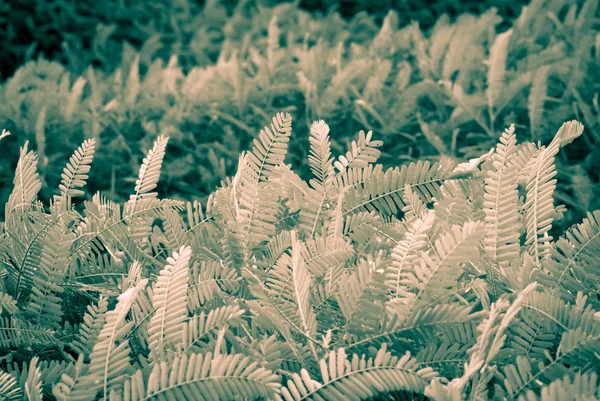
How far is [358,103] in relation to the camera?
3.08 meters

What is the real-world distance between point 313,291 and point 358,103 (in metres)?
1.84

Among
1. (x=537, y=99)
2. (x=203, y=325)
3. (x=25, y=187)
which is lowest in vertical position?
(x=203, y=325)

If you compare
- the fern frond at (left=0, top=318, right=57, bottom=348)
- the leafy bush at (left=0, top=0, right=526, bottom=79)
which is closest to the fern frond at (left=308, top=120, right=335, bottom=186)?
the fern frond at (left=0, top=318, right=57, bottom=348)

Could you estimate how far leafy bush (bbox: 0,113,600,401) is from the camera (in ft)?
3.61

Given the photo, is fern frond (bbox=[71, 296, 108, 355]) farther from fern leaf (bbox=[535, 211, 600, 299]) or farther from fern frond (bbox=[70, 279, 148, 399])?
Answer: fern leaf (bbox=[535, 211, 600, 299])

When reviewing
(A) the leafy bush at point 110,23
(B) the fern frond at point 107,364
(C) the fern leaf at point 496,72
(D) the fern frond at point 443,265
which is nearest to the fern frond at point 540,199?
(D) the fern frond at point 443,265

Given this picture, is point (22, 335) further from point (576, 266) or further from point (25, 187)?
point (576, 266)

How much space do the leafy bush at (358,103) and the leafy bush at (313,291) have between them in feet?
4.41

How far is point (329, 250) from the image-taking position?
1.38 m

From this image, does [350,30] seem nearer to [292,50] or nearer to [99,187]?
[292,50]

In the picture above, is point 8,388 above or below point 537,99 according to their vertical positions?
below

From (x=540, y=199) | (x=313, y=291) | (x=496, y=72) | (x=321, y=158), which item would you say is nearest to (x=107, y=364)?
(x=313, y=291)

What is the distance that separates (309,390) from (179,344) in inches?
10.0

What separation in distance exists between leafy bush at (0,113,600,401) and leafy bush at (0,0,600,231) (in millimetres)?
1345
